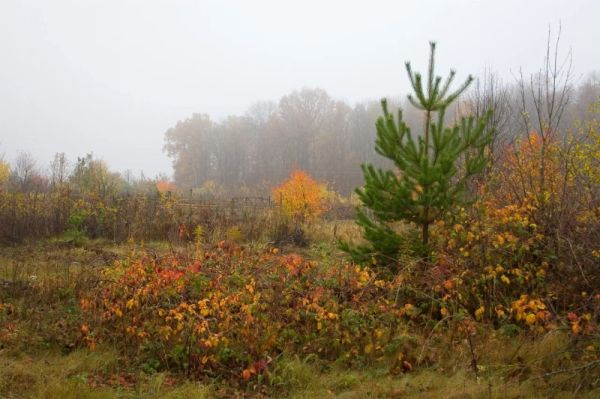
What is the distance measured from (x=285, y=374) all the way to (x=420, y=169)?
3.32 metres

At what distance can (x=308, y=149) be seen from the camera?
175 ft

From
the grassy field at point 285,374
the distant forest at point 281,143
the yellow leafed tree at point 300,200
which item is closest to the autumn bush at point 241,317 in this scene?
the grassy field at point 285,374

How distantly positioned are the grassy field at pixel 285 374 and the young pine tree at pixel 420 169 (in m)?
1.90

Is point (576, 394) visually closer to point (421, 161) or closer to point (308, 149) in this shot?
point (421, 161)

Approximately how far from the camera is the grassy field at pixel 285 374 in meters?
4.12

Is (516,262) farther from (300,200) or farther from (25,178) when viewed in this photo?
(25,178)

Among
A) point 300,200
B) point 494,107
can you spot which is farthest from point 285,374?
point 300,200

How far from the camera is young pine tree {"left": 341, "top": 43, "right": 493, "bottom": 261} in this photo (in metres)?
6.32

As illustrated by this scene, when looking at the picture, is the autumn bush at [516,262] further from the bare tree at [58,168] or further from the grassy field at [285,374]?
the bare tree at [58,168]

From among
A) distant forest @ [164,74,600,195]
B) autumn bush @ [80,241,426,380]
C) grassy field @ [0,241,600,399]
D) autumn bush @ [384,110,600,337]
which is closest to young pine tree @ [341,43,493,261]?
autumn bush @ [384,110,600,337]

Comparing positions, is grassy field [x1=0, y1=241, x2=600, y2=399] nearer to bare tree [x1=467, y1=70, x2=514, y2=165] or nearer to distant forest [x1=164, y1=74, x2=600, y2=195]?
bare tree [x1=467, y1=70, x2=514, y2=165]

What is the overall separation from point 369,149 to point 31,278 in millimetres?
45797

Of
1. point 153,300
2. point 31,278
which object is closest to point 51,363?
point 153,300

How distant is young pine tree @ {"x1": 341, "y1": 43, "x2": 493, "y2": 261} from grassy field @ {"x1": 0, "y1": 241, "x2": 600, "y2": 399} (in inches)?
74.9
